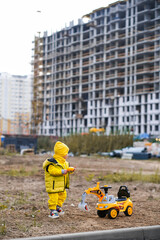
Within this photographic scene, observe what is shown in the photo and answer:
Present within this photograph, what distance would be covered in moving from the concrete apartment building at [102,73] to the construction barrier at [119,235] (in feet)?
187

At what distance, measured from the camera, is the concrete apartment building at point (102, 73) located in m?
68.4

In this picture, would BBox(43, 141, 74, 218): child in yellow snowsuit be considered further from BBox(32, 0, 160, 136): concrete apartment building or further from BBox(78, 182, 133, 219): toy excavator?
BBox(32, 0, 160, 136): concrete apartment building

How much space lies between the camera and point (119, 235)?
469 cm

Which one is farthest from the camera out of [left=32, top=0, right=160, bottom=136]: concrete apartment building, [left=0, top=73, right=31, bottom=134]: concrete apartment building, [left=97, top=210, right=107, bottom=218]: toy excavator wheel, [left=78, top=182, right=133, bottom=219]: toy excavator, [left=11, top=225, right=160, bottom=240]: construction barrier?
[left=0, top=73, right=31, bottom=134]: concrete apartment building

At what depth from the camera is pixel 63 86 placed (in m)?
86.1

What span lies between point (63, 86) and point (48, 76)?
7.04m

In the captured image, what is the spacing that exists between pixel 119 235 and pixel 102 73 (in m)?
74.0

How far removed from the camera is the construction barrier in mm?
4367

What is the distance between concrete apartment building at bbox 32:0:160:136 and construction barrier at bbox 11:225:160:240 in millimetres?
57020

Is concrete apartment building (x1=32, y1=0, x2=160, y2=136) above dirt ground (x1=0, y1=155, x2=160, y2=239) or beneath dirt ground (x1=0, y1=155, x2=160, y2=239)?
above

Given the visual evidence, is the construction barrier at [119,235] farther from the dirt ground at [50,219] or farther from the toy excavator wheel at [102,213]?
the toy excavator wheel at [102,213]

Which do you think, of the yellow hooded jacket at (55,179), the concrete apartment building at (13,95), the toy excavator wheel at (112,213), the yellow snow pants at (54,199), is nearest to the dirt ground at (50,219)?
the toy excavator wheel at (112,213)

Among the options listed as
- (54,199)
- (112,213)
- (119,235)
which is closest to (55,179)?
(54,199)

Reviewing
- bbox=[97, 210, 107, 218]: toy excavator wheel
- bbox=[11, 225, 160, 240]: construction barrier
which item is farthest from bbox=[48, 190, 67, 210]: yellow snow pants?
bbox=[11, 225, 160, 240]: construction barrier
